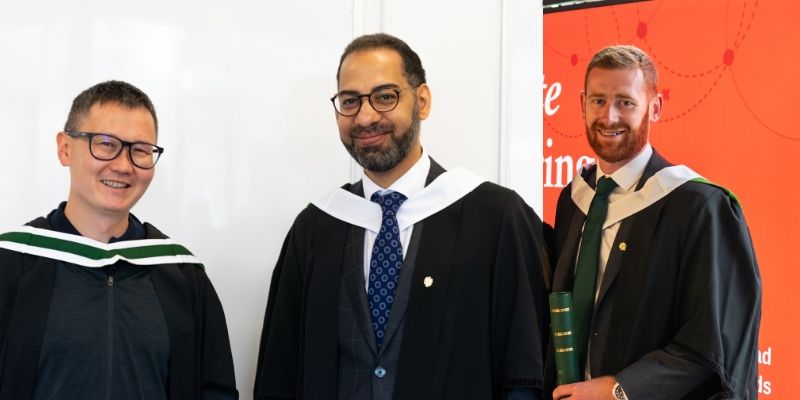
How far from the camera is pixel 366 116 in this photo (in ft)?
7.97

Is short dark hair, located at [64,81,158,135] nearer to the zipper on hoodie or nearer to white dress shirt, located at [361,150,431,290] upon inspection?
the zipper on hoodie

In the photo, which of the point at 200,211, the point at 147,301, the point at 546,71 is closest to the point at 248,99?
the point at 200,211

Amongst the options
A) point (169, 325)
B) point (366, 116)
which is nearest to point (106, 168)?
point (169, 325)

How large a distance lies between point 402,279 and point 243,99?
3.92 feet

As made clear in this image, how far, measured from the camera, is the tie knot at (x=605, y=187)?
8.32ft

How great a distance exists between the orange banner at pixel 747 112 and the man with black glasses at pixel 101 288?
294 cm

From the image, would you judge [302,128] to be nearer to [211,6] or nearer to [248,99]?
[248,99]

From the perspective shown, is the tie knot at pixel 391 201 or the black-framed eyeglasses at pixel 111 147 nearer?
the black-framed eyeglasses at pixel 111 147

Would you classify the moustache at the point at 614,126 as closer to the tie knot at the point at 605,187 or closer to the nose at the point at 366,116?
the tie knot at the point at 605,187

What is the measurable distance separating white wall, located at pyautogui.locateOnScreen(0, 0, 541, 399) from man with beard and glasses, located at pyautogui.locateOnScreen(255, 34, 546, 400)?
2.31 ft

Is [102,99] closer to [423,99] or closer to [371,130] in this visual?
[371,130]

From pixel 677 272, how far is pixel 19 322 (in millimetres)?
1738

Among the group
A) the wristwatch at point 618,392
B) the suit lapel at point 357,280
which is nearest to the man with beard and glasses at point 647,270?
the wristwatch at point 618,392

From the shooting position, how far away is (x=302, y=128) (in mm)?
3377
